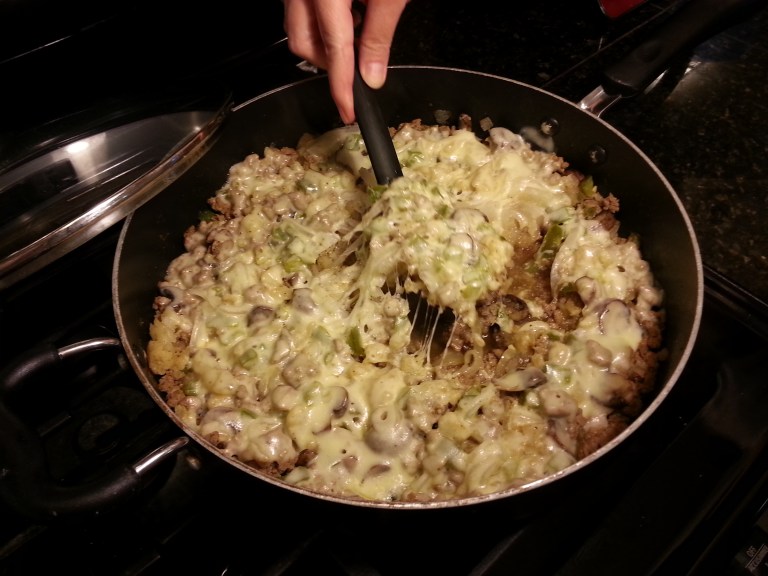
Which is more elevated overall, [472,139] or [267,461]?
[472,139]

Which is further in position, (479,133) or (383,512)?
(479,133)

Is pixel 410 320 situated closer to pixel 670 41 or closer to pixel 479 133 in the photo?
pixel 479 133

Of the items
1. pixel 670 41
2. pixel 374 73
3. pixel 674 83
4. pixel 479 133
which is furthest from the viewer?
pixel 674 83

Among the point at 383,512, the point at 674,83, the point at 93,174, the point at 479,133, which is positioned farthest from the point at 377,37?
the point at 674,83

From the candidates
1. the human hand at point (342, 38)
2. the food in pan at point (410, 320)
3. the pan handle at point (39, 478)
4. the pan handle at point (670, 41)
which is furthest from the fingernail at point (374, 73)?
the pan handle at point (39, 478)

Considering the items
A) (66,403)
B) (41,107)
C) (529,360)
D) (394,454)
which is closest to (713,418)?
(529,360)

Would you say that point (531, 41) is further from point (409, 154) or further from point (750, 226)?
point (750, 226)

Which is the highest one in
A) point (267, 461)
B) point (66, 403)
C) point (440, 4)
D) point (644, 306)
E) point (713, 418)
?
point (440, 4)

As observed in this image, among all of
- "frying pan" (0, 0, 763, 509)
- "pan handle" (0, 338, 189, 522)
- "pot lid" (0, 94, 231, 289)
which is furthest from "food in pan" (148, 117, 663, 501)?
"pot lid" (0, 94, 231, 289)
